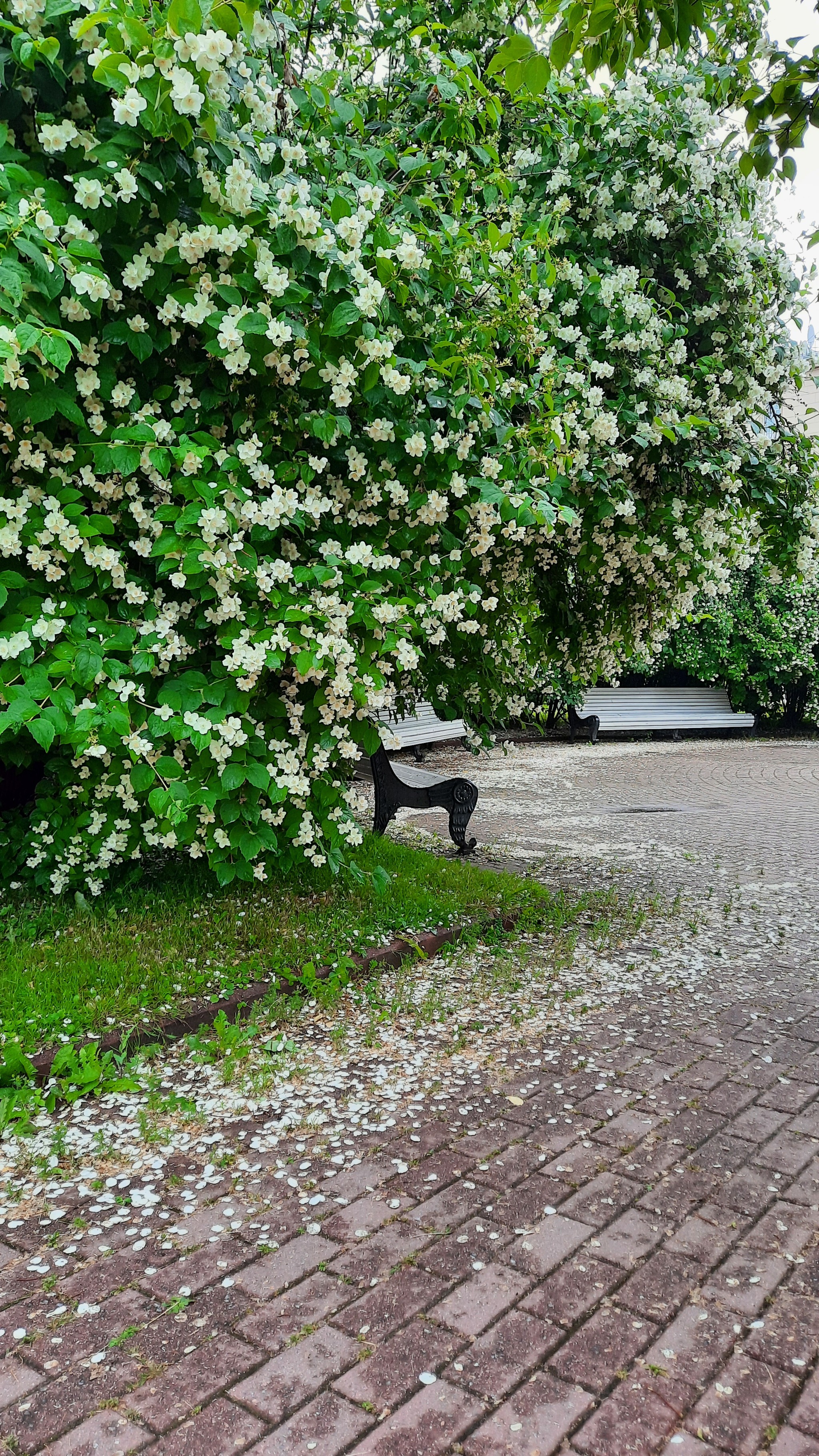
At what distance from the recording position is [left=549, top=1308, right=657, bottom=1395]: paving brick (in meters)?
2.13

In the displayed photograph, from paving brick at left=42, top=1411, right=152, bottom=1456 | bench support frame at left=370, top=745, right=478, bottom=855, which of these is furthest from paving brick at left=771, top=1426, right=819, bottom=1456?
bench support frame at left=370, top=745, right=478, bottom=855

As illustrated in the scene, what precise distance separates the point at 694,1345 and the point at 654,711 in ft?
53.9

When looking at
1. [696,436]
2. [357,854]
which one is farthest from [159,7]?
[357,854]

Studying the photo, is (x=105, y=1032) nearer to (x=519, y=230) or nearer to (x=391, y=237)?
(x=391, y=237)

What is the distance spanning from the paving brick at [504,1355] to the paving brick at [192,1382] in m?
0.46

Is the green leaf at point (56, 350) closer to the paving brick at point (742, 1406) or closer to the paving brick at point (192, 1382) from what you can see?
the paving brick at point (192, 1382)

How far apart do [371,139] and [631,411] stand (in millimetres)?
1949

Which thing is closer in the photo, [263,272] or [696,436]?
[263,272]

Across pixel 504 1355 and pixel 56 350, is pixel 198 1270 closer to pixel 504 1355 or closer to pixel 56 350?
pixel 504 1355

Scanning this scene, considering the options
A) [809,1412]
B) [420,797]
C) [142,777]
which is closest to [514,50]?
[142,777]

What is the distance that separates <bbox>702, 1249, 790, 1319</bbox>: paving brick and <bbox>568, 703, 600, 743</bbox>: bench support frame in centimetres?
1472

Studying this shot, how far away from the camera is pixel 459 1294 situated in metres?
2.39

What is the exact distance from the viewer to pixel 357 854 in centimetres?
626

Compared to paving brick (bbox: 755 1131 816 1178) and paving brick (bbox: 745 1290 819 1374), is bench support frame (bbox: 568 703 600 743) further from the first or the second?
paving brick (bbox: 745 1290 819 1374)
